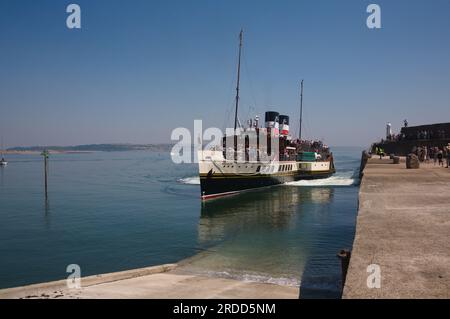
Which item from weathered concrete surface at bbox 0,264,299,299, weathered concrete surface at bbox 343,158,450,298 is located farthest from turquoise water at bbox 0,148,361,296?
weathered concrete surface at bbox 343,158,450,298

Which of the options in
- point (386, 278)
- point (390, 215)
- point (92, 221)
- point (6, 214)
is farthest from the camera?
point (6, 214)

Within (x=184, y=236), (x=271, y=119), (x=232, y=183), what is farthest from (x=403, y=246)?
(x=271, y=119)

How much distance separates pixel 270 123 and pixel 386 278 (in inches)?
1812

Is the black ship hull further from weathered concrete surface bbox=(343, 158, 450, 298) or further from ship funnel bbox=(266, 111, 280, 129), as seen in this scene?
weathered concrete surface bbox=(343, 158, 450, 298)

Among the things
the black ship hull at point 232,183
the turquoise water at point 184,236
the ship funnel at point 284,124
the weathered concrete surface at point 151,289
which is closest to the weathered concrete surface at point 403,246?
the turquoise water at point 184,236

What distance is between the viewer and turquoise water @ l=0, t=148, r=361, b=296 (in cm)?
1521

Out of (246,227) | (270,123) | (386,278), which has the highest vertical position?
(270,123)

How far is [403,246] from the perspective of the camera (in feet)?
26.2

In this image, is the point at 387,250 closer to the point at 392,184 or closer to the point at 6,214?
the point at 392,184

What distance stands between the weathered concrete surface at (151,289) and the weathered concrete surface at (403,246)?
3359 millimetres

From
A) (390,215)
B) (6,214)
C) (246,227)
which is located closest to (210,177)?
(246,227)

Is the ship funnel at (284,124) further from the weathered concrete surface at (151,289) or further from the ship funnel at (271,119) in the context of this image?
the weathered concrete surface at (151,289)
